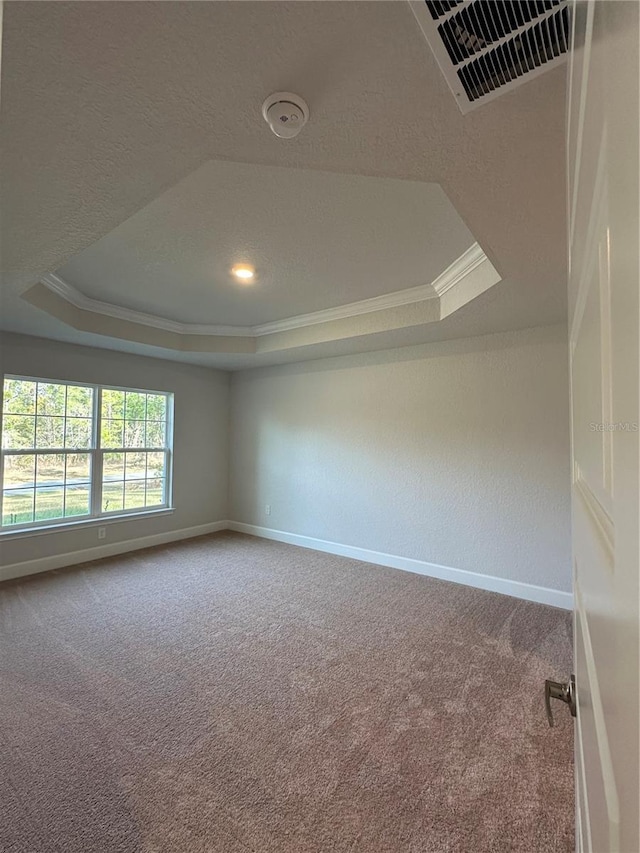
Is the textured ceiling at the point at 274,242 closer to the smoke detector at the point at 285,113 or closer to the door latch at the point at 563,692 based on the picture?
the smoke detector at the point at 285,113

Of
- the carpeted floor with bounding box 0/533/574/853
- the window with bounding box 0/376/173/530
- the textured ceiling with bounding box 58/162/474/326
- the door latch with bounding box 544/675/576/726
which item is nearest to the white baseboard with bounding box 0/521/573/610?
the carpeted floor with bounding box 0/533/574/853

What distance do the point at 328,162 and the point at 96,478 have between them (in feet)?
13.8

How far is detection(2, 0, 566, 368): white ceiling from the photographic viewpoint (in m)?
0.96

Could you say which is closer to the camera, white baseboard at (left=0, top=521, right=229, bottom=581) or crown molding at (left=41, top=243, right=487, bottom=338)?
crown molding at (left=41, top=243, right=487, bottom=338)

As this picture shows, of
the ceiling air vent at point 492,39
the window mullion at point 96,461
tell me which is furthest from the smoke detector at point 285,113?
the window mullion at point 96,461

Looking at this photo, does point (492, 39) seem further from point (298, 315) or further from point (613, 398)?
point (298, 315)

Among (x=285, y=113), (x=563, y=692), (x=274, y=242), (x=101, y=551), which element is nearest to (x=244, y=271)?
(x=274, y=242)

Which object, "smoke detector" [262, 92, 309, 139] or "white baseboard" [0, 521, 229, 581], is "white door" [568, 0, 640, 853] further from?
"white baseboard" [0, 521, 229, 581]

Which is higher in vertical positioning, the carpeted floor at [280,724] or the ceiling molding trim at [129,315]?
the ceiling molding trim at [129,315]

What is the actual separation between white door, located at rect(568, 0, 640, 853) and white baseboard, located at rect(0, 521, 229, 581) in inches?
181

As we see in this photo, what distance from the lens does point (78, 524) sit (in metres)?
4.18

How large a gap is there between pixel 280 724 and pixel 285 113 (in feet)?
8.11

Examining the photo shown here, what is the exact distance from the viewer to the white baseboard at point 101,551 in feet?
12.2

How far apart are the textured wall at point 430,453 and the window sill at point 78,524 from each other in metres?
1.25
